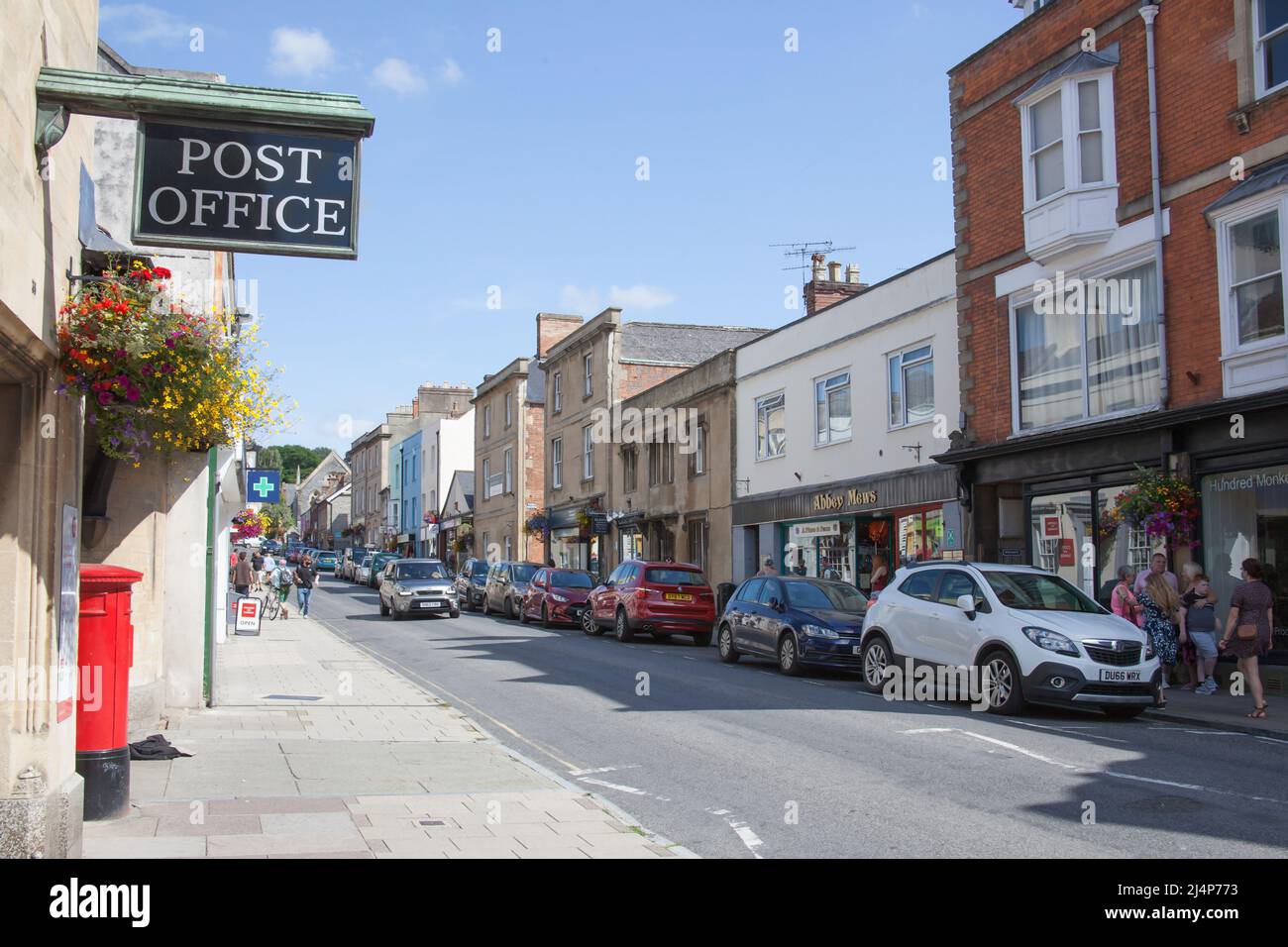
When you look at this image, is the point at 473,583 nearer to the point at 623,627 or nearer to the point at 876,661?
the point at 623,627

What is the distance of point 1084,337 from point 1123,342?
32.1 inches

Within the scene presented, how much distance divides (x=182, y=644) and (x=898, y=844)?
28.5ft

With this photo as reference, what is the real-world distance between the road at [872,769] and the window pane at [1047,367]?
19.6 ft

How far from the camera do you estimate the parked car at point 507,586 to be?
32469 millimetres

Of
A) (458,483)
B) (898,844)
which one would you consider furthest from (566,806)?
(458,483)

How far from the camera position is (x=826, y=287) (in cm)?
3039

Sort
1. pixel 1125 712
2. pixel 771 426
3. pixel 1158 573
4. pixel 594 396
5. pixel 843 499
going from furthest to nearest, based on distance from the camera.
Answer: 1. pixel 594 396
2. pixel 771 426
3. pixel 843 499
4. pixel 1158 573
5. pixel 1125 712

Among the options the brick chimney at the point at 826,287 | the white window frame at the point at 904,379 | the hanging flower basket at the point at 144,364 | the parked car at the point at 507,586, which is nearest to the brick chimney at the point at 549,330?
the parked car at the point at 507,586

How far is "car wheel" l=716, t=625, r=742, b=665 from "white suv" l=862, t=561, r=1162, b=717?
4252mm

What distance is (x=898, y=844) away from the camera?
23.1 ft

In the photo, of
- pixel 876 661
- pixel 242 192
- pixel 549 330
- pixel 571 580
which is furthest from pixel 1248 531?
pixel 549 330

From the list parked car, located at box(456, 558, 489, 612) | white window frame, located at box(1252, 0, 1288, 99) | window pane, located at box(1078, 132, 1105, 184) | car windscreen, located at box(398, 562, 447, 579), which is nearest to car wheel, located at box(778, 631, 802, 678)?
window pane, located at box(1078, 132, 1105, 184)

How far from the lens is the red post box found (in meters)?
7.37

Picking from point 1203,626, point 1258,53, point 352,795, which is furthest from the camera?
point 1258,53
